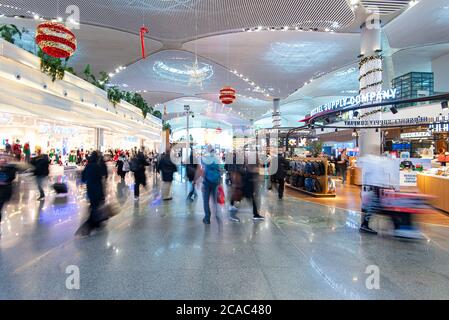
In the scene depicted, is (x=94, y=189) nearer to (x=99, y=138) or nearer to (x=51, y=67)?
(x=51, y=67)

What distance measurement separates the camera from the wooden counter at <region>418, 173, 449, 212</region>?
7402mm

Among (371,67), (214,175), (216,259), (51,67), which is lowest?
(216,259)

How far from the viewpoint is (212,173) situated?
587 cm

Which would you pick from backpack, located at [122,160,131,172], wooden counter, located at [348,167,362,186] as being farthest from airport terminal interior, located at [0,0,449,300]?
backpack, located at [122,160,131,172]

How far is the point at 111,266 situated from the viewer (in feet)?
11.8

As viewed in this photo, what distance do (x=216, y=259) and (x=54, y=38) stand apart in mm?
5016

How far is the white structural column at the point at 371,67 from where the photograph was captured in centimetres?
1132

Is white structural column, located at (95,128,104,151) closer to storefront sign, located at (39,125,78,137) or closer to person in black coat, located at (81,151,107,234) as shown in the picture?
storefront sign, located at (39,125,78,137)

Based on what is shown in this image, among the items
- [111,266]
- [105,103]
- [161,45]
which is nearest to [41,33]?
[111,266]

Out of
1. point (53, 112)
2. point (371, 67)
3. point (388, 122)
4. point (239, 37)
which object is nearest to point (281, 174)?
point (388, 122)

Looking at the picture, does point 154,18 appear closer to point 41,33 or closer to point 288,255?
point 41,33

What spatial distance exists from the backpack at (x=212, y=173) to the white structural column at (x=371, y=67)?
7806mm
